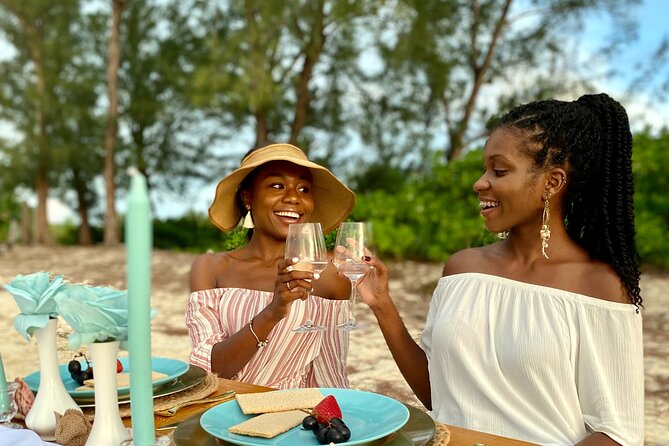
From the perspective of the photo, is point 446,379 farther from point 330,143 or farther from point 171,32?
point 171,32

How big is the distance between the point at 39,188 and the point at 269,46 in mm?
11740

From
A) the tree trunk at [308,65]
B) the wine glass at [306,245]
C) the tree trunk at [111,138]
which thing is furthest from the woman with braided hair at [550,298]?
the tree trunk at [111,138]

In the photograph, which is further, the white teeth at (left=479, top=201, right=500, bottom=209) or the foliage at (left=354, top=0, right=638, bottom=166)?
the foliage at (left=354, top=0, right=638, bottom=166)

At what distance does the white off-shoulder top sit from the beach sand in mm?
497

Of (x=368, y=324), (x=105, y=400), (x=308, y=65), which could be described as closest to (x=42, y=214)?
(x=308, y=65)

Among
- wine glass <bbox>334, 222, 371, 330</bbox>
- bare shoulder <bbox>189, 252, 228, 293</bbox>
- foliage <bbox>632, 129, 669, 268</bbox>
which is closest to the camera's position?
wine glass <bbox>334, 222, 371, 330</bbox>

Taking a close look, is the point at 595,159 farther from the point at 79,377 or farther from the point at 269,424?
the point at 79,377

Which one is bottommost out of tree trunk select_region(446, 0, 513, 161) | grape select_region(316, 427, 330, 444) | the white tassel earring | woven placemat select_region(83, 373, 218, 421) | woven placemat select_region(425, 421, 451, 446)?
woven placemat select_region(425, 421, 451, 446)

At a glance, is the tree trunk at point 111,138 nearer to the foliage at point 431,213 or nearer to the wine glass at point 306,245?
the foliage at point 431,213

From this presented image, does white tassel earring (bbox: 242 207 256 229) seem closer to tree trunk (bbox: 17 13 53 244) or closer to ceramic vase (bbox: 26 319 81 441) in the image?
ceramic vase (bbox: 26 319 81 441)

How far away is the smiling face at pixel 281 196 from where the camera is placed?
3.10 m

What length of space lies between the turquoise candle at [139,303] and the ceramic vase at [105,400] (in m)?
0.40

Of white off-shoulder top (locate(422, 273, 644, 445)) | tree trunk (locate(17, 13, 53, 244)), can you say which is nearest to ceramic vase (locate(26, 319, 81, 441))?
white off-shoulder top (locate(422, 273, 644, 445))

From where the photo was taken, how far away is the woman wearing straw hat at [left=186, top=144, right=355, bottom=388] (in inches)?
121
